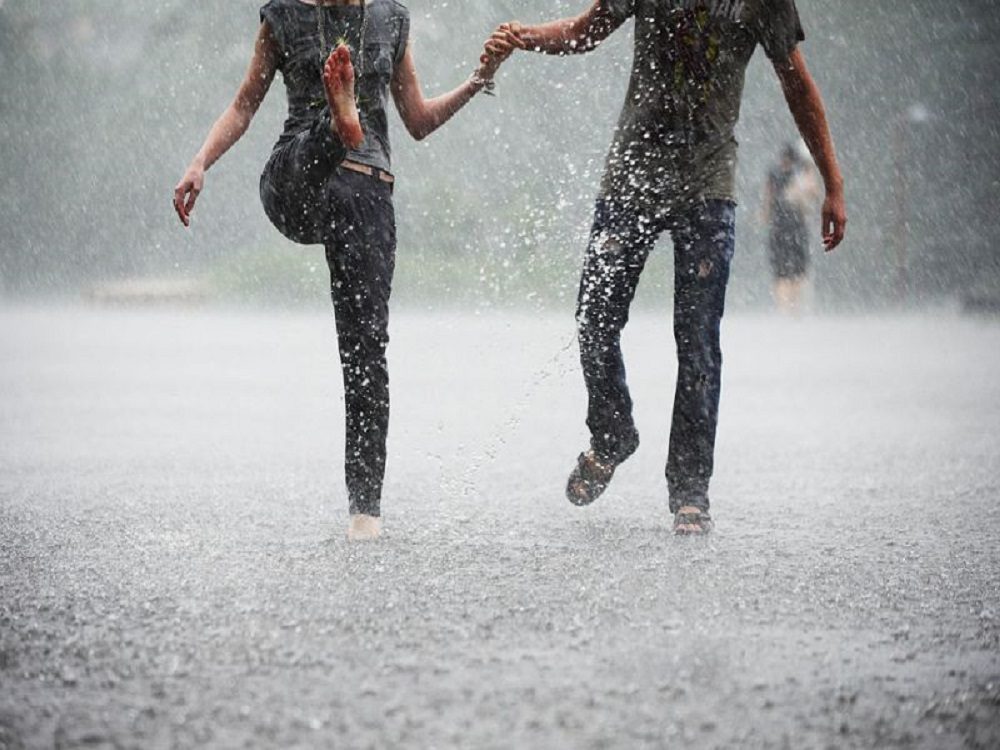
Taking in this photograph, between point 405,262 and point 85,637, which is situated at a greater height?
point 85,637

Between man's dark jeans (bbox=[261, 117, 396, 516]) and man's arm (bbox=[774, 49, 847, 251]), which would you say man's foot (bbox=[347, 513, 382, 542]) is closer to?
man's dark jeans (bbox=[261, 117, 396, 516])

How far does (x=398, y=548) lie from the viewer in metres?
4.11

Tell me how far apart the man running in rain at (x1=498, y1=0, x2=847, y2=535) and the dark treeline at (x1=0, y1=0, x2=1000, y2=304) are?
18714 millimetres

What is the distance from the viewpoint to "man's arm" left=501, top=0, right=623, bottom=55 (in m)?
4.58

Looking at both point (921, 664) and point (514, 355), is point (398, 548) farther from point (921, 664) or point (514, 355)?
point (514, 355)


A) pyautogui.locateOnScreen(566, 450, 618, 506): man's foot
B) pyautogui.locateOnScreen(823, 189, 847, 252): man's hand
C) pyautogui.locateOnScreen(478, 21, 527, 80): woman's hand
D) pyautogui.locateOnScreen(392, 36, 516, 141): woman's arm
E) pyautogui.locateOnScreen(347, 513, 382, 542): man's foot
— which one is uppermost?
pyautogui.locateOnScreen(478, 21, 527, 80): woman's hand

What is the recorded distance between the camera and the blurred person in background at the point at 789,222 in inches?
647

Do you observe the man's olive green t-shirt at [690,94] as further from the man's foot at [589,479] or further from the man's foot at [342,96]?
the man's foot at [342,96]

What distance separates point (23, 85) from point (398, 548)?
95.4 feet

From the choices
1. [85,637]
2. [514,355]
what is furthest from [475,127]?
[85,637]

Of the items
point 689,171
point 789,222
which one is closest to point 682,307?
point 689,171

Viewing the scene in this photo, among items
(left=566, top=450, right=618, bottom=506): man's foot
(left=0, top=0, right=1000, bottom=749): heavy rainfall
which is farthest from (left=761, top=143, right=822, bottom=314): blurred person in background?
(left=566, top=450, right=618, bottom=506): man's foot

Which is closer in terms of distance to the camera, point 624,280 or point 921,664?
point 921,664

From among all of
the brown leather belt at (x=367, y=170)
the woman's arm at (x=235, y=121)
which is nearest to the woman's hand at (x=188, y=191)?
the woman's arm at (x=235, y=121)
